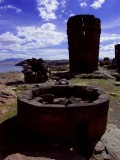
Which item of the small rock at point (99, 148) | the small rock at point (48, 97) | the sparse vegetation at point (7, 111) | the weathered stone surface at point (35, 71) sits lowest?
the small rock at point (99, 148)

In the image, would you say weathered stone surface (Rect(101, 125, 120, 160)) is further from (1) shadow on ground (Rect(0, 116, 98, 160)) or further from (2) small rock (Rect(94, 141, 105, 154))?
(1) shadow on ground (Rect(0, 116, 98, 160))

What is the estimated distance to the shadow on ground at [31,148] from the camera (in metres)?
4.99

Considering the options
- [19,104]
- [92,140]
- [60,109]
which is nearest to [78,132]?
[92,140]

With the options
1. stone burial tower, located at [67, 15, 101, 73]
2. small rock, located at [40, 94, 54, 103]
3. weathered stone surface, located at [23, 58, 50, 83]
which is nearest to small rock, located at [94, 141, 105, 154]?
small rock, located at [40, 94, 54, 103]

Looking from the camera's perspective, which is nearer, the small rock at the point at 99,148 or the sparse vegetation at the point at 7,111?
the small rock at the point at 99,148

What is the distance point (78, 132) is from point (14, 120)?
200 cm

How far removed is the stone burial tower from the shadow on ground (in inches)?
428

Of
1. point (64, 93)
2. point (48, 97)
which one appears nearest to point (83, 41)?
point (64, 93)

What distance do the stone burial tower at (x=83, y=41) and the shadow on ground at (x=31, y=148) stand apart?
1086 centimetres

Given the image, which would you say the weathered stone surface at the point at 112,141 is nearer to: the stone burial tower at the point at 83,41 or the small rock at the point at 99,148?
the small rock at the point at 99,148

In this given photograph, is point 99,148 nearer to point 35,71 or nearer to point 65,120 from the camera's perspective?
point 65,120

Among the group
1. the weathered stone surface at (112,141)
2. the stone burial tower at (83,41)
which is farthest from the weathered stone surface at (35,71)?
the weathered stone surface at (112,141)

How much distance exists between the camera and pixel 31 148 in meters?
5.34

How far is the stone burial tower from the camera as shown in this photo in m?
16.2
